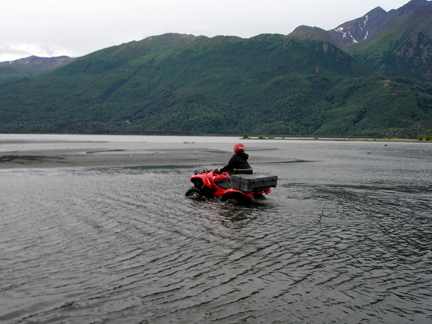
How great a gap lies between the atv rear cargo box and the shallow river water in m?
0.74

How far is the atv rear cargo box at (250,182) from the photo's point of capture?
1240cm

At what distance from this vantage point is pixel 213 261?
7270mm

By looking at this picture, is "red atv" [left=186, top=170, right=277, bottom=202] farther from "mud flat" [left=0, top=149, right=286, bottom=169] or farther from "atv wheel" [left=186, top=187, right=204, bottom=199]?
"mud flat" [left=0, top=149, right=286, bottom=169]

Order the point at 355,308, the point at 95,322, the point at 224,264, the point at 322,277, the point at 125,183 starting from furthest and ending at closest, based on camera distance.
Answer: the point at 125,183 → the point at 224,264 → the point at 322,277 → the point at 355,308 → the point at 95,322

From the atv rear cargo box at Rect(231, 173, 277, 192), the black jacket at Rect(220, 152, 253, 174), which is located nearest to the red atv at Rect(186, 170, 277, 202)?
the atv rear cargo box at Rect(231, 173, 277, 192)

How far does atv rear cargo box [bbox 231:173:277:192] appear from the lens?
1240 cm

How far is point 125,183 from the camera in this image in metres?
18.6

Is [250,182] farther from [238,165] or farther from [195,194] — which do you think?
[195,194]

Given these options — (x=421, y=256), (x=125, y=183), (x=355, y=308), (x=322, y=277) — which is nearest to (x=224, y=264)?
(x=322, y=277)

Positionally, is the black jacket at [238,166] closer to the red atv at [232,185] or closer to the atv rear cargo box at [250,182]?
the red atv at [232,185]

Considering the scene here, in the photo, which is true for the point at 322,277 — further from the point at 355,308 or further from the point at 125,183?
the point at 125,183

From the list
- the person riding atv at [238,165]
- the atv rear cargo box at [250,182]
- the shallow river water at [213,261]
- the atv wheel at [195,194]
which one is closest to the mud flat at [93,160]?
the shallow river water at [213,261]

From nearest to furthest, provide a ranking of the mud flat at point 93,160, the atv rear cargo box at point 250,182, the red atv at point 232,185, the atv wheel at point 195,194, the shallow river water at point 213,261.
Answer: the shallow river water at point 213,261, the atv rear cargo box at point 250,182, the red atv at point 232,185, the atv wheel at point 195,194, the mud flat at point 93,160

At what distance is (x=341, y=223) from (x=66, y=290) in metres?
7.75
